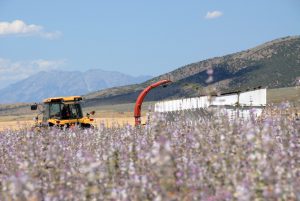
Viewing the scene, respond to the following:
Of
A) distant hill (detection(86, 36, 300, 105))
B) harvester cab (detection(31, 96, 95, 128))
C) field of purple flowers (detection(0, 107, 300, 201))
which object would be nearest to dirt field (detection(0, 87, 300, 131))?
harvester cab (detection(31, 96, 95, 128))

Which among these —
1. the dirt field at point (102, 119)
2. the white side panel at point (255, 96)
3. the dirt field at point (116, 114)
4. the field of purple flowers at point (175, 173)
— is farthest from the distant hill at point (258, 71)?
the field of purple flowers at point (175, 173)

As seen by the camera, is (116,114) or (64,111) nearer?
(64,111)

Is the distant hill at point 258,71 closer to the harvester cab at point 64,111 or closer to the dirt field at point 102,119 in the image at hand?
the dirt field at point 102,119

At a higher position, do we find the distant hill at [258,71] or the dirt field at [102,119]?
the distant hill at [258,71]

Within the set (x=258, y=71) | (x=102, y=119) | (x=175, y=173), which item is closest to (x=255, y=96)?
(x=102, y=119)

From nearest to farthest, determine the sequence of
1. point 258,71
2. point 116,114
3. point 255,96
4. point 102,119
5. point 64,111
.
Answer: point 64,111, point 255,96, point 102,119, point 116,114, point 258,71

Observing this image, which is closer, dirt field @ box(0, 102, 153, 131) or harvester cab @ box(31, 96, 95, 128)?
dirt field @ box(0, 102, 153, 131)

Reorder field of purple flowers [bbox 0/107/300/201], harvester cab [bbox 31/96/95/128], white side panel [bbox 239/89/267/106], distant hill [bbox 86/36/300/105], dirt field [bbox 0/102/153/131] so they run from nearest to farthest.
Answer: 1. field of purple flowers [bbox 0/107/300/201]
2. dirt field [bbox 0/102/153/131]
3. harvester cab [bbox 31/96/95/128]
4. white side panel [bbox 239/89/267/106]
5. distant hill [bbox 86/36/300/105]

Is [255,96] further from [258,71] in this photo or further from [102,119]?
[258,71]

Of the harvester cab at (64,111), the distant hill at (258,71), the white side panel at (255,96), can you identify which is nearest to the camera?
the harvester cab at (64,111)

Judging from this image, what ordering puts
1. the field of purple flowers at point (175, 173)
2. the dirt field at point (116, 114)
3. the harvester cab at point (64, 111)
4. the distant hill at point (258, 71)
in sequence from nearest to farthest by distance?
the field of purple flowers at point (175, 173), the dirt field at point (116, 114), the harvester cab at point (64, 111), the distant hill at point (258, 71)

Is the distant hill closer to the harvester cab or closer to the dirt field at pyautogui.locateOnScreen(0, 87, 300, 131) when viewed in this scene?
the dirt field at pyautogui.locateOnScreen(0, 87, 300, 131)

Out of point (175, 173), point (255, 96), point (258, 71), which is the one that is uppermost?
point (258, 71)

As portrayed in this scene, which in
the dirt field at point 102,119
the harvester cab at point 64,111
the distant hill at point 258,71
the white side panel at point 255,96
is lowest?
the dirt field at point 102,119
